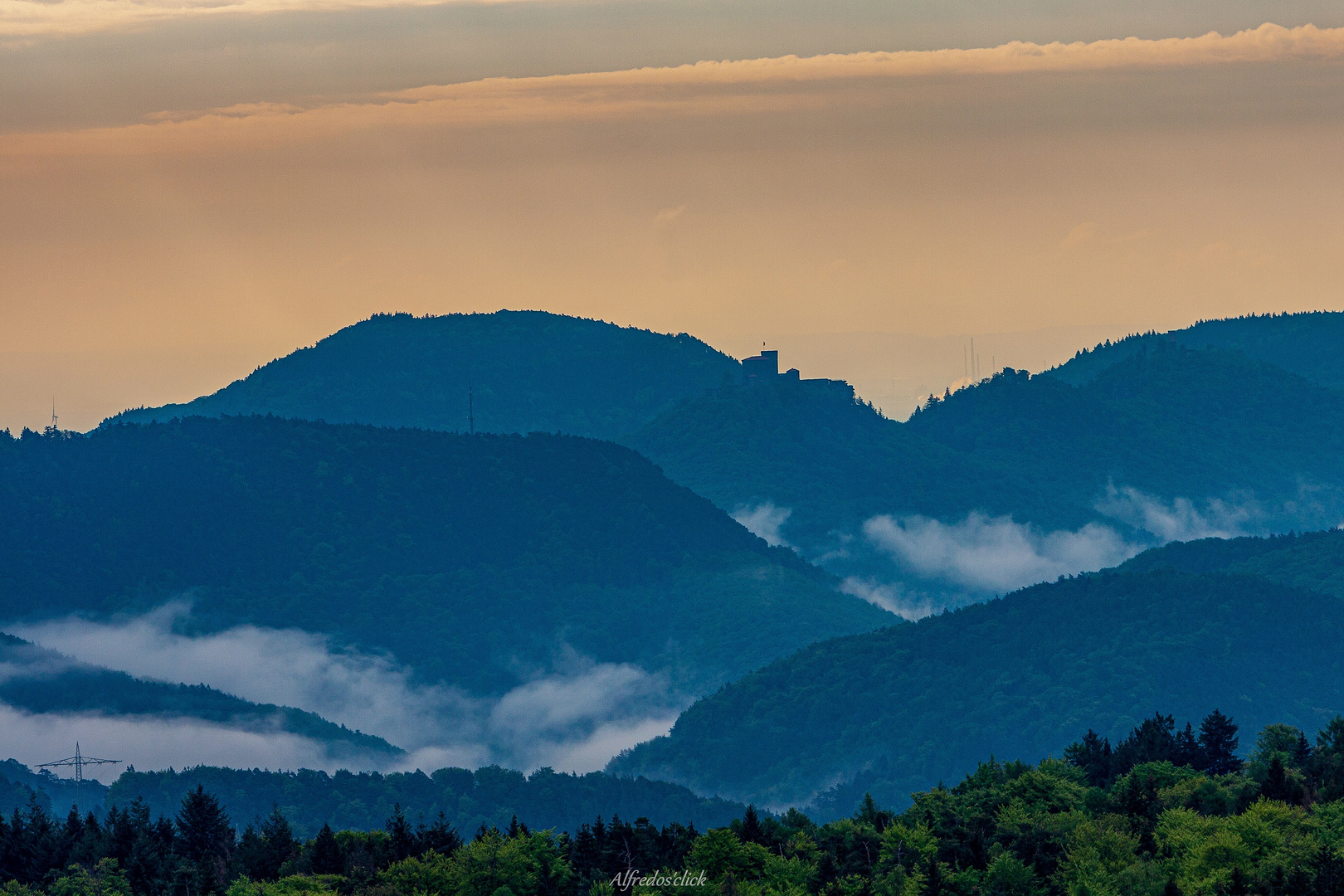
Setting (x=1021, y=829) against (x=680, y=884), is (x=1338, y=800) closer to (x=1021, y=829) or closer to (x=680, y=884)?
(x=1021, y=829)

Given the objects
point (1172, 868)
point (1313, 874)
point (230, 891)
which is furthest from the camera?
point (230, 891)

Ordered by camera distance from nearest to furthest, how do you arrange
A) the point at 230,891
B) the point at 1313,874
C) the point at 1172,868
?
the point at 1313,874 → the point at 1172,868 → the point at 230,891

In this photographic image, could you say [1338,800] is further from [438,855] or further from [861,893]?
[438,855]

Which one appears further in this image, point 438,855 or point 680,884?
point 438,855

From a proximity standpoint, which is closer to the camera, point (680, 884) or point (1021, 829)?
point (680, 884)

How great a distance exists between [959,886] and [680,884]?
21.9m

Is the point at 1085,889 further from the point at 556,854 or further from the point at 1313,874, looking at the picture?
the point at 556,854

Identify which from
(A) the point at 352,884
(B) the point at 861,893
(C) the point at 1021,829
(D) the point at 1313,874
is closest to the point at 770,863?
(B) the point at 861,893

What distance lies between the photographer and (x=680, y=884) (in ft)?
607

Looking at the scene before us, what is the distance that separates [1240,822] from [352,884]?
72074 mm

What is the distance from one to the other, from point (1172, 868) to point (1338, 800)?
2191cm

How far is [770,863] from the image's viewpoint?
632 feet

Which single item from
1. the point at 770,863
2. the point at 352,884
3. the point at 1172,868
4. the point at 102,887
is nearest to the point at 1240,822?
the point at 1172,868

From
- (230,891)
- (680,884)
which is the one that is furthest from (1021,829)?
(230,891)
